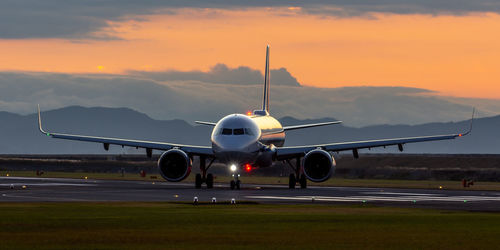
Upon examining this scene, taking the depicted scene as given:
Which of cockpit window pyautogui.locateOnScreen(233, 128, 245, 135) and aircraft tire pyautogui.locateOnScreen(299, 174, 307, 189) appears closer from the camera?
cockpit window pyautogui.locateOnScreen(233, 128, 245, 135)

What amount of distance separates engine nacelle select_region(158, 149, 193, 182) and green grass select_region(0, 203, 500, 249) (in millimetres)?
24129

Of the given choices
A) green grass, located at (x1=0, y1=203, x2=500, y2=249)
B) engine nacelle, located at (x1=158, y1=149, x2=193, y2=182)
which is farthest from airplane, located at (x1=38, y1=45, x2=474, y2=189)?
green grass, located at (x1=0, y1=203, x2=500, y2=249)

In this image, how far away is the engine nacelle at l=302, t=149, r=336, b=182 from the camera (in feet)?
204

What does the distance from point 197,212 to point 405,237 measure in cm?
1115

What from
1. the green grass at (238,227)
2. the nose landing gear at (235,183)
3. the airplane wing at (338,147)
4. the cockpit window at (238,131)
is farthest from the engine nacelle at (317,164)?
the green grass at (238,227)

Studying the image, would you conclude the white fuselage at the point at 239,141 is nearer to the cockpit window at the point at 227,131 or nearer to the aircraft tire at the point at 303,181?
the cockpit window at the point at 227,131

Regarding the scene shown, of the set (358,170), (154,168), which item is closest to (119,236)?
(358,170)

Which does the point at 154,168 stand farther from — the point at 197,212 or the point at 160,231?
the point at 160,231

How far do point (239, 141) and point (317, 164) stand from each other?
5.93 metres

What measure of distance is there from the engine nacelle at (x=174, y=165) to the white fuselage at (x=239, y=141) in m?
2.24

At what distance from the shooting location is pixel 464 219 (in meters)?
32.3

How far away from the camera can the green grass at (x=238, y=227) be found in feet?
76.6

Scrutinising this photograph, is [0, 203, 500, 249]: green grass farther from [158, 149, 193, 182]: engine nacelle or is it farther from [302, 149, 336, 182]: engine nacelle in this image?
[158, 149, 193, 182]: engine nacelle

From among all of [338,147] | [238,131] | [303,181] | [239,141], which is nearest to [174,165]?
Result: [238,131]
